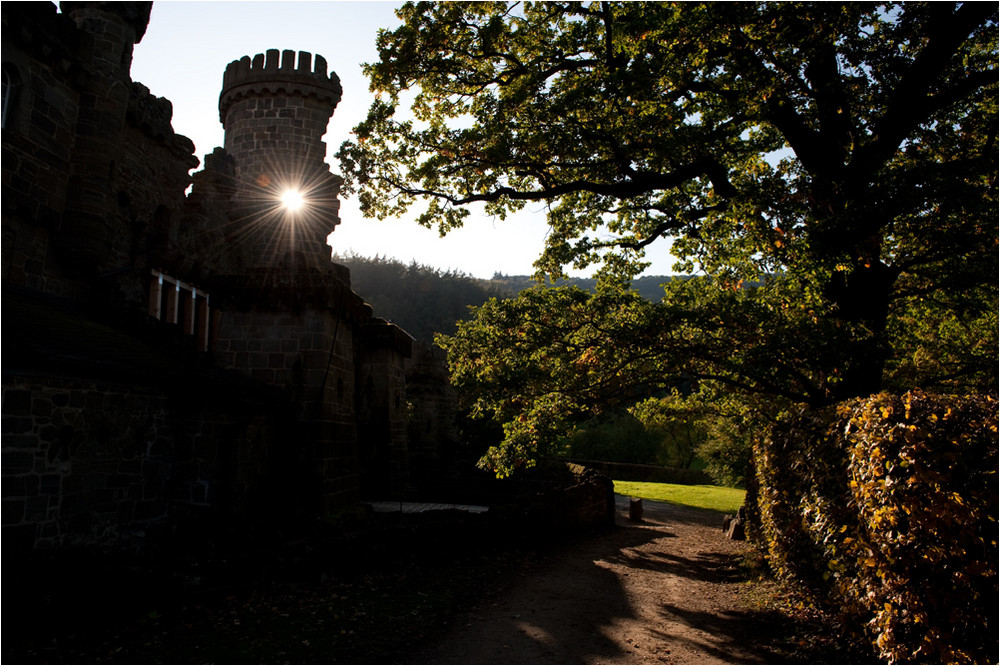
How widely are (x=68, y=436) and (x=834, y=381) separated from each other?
1047 centimetres

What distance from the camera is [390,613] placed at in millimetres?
7172

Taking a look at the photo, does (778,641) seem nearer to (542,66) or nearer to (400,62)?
(542,66)

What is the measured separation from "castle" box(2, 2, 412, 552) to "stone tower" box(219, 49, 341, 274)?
5 cm

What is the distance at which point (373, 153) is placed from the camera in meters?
11.3

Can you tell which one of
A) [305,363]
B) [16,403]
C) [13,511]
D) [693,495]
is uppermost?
[305,363]

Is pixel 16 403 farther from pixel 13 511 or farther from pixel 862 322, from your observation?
pixel 862 322

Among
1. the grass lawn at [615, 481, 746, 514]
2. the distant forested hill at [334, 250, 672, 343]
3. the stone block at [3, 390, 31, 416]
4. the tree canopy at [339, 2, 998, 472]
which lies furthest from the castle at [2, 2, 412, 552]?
the distant forested hill at [334, 250, 672, 343]

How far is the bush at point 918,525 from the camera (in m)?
4.13

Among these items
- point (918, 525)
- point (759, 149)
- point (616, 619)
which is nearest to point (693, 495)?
point (759, 149)

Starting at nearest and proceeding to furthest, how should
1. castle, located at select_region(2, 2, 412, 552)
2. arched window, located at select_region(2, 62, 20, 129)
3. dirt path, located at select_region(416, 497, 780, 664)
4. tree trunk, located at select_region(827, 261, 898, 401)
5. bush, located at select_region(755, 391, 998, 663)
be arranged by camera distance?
bush, located at select_region(755, 391, 998, 663) < dirt path, located at select_region(416, 497, 780, 664) < castle, located at select_region(2, 2, 412, 552) < tree trunk, located at select_region(827, 261, 898, 401) < arched window, located at select_region(2, 62, 20, 129)

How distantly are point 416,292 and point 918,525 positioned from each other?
221 feet

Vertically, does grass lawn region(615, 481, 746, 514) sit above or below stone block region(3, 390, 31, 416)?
below

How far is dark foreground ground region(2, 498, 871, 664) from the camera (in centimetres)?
573

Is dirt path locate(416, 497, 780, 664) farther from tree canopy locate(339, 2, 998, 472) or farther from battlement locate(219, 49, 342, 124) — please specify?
battlement locate(219, 49, 342, 124)
